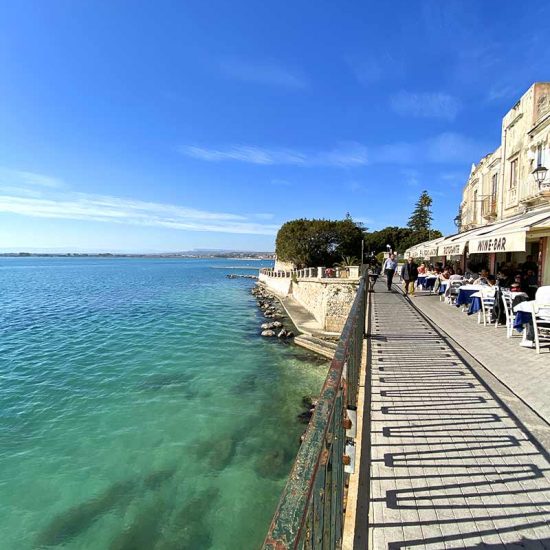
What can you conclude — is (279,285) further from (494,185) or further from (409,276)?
(494,185)

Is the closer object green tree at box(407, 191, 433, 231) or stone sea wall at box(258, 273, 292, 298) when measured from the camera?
stone sea wall at box(258, 273, 292, 298)

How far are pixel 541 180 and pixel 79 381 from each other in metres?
17.7

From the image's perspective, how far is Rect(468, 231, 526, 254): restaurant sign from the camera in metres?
6.25

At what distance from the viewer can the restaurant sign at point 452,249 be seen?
9.88m

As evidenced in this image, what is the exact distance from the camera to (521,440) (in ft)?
11.7

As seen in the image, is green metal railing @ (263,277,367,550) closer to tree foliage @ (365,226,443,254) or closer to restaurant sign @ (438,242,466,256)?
restaurant sign @ (438,242,466,256)

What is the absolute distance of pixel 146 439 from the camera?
29.9 feet

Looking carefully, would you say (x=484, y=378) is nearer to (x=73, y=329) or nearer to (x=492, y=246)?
(x=492, y=246)

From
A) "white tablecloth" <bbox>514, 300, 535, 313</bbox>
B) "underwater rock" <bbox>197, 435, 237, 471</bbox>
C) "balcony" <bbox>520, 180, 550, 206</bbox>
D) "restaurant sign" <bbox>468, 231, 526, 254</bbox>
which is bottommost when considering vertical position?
"underwater rock" <bbox>197, 435, 237, 471</bbox>

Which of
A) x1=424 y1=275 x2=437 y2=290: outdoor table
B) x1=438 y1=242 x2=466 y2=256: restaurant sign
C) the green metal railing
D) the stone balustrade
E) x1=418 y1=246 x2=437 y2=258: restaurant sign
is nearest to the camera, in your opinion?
the green metal railing

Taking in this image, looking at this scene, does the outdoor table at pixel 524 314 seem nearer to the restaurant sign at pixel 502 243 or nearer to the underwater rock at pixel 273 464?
the restaurant sign at pixel 502 243

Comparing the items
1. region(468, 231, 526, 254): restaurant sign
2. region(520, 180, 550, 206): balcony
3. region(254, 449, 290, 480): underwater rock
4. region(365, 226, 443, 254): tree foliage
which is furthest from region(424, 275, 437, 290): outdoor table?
region(365, 226, 443, 254): tree foliage

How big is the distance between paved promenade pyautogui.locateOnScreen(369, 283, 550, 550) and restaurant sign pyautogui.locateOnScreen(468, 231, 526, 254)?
2632 millimetres

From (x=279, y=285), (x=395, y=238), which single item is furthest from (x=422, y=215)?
(x=279, y=285)
